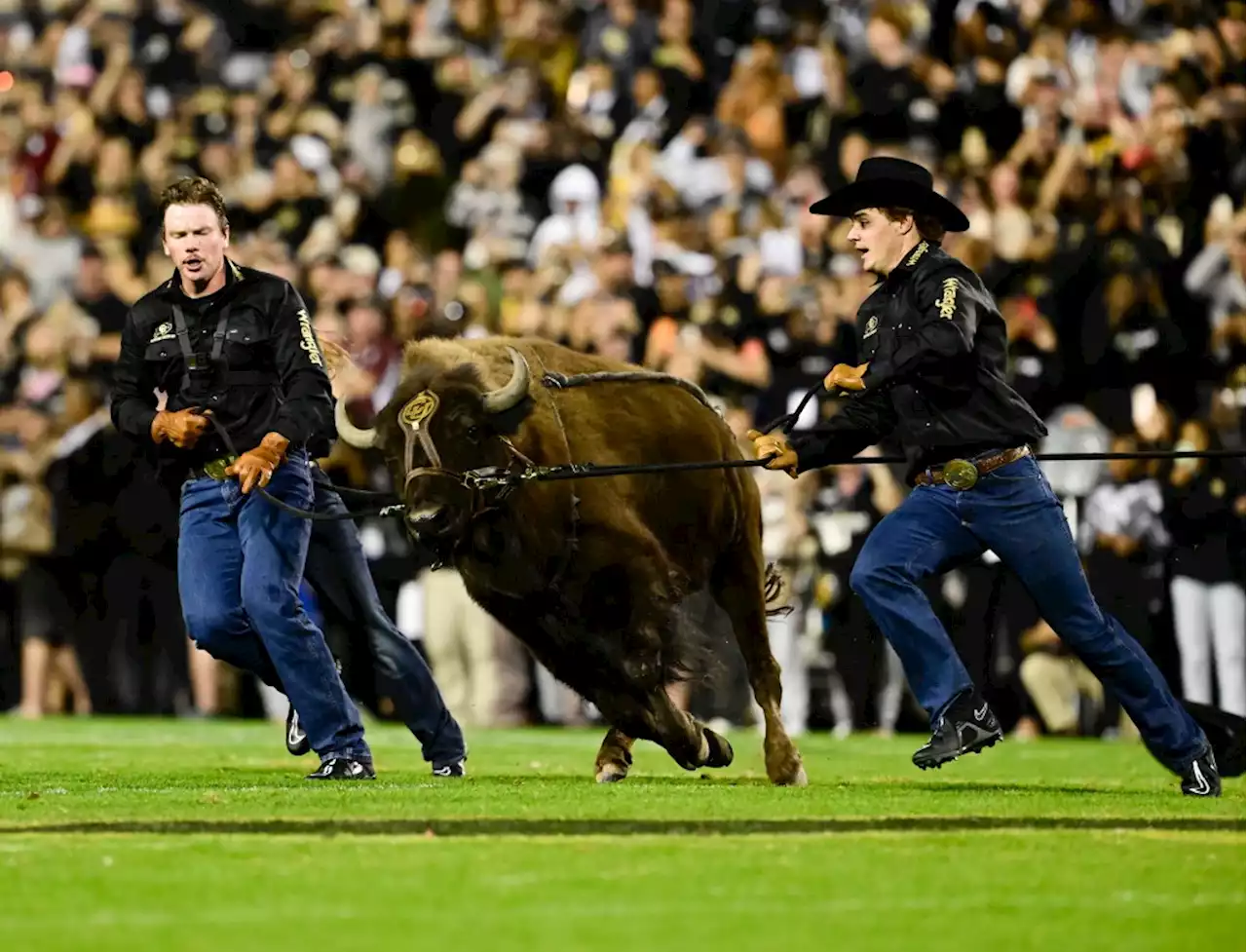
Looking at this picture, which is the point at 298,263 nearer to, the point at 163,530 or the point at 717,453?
the point at 163,530

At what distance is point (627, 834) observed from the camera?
328 inches

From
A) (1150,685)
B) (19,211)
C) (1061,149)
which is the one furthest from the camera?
(19,211)

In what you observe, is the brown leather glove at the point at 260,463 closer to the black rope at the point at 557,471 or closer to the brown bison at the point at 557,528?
the black rope at the point at 557,471

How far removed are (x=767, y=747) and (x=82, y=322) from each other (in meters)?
10.5

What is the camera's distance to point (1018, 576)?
977 cm

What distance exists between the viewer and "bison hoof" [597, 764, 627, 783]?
11.5m

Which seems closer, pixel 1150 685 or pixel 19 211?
pixel 1150 685

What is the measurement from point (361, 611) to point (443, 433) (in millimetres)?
1106

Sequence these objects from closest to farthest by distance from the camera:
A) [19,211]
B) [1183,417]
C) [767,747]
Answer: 1. [767,747]
2. [1183,417]
3. [19,211]

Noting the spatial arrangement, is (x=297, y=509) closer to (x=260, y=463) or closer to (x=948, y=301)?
(x=260, y=463)

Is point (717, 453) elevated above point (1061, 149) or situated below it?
below

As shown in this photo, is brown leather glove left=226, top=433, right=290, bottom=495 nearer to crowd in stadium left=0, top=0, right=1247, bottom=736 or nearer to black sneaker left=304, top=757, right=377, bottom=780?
black sneaker left=304, top=757, right=377, bottom=780

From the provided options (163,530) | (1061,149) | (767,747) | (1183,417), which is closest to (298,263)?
(163,530)

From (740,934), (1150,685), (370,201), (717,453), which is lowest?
(740,934)
